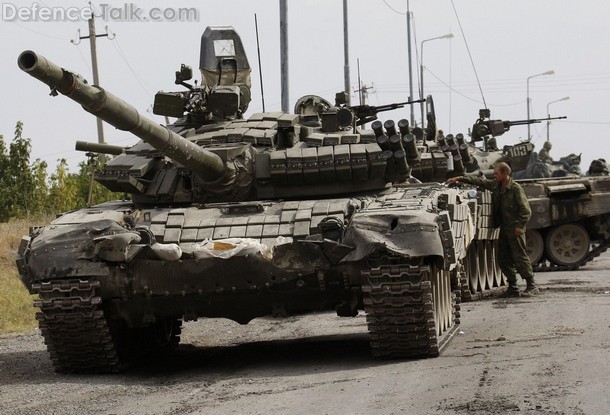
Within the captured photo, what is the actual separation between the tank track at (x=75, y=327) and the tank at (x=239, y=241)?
0.5 inches

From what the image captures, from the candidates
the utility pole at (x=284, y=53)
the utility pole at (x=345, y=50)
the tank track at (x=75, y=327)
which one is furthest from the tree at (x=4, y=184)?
the tank track at (x=75, y=327)

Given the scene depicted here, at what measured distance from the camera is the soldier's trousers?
19734mm

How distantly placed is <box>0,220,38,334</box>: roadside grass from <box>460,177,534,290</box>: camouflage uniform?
734 centimetres

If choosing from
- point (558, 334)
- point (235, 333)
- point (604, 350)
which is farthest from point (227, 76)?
point (604, 350)

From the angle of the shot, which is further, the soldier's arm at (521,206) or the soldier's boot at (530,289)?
the soldier's boot at (530,289)

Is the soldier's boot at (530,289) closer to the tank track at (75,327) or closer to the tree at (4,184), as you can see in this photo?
the tank track at (75,327)

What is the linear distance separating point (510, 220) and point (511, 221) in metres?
0.02

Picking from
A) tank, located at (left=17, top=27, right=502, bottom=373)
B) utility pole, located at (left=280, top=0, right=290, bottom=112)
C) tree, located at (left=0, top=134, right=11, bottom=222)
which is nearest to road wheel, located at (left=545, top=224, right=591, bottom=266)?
utility pole, located at (left=280, top=0, right=290, bottom=112)

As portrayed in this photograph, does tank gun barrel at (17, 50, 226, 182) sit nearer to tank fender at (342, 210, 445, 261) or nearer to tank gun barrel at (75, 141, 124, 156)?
tank fender at (342, 210, 445, 261)

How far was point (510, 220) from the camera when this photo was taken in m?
19.6

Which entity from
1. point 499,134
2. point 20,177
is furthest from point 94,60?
point 499,134

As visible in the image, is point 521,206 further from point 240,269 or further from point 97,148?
point 240,269

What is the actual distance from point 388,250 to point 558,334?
9.21 feet

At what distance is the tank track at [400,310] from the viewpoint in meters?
11.9
